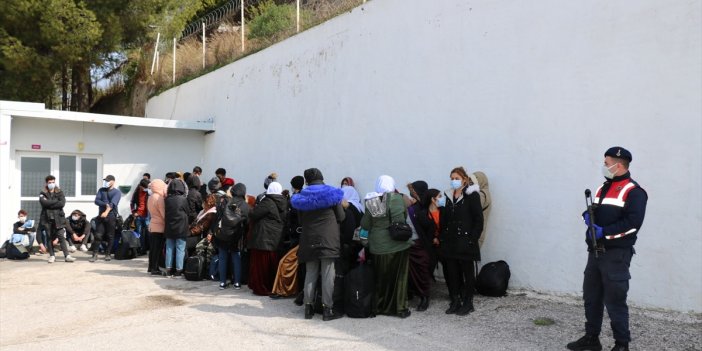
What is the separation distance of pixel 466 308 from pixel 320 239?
1.88 meters

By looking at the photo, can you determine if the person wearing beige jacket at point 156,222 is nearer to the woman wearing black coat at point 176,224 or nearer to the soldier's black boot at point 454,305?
the woman wearing black coat at point 176,224

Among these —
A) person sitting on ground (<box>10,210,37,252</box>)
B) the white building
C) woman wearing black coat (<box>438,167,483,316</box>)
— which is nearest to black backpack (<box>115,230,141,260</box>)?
person sitting on ground (<box>10,210,37,252</box>)

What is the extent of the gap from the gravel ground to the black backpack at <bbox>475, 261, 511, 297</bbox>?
0.12m

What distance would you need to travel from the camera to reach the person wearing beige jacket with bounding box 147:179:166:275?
9.12m

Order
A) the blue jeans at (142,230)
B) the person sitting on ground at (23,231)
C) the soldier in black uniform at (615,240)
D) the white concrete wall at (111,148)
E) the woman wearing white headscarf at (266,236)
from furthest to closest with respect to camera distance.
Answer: the white concrete wall at (111,148) → the blue jeans at (142,230) → the person sitting on ground at (23,231) → the woman wearing white headscarf at (266,236) → the soldier in black uniform at (615,240)

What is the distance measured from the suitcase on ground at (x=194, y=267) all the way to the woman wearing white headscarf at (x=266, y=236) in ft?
4.50

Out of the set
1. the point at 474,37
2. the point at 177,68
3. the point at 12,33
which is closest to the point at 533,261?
the point at 474,37

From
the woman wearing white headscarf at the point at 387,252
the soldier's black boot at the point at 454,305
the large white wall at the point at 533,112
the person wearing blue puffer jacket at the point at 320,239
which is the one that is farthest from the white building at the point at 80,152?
the soldier's black boot at the point at 454,305

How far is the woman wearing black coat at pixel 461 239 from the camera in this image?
242 inches

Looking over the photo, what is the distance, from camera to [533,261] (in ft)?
21.9

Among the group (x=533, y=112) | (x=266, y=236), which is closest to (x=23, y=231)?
(x=266, y=236)

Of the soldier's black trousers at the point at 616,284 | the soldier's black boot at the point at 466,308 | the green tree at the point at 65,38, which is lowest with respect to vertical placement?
the soldier's black boot at the point at 466,308

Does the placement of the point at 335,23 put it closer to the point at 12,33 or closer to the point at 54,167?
the point at 54,167

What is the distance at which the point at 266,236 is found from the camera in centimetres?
758
